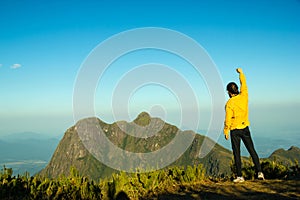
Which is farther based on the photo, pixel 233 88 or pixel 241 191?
pixel 233 88

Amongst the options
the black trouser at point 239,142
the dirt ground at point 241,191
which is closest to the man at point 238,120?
the black trouser at point 239,142

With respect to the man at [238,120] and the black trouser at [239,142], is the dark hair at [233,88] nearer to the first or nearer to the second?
the man at [238,120]

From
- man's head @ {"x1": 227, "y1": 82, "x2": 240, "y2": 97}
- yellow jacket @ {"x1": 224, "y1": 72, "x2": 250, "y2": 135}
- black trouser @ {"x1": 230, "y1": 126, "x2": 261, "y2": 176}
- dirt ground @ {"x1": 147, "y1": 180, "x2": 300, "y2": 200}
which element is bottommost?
dirt ground @ {"x1": 147, "y1": 180, "x2": 300, "y2": 200}

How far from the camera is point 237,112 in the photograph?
7.20 metres

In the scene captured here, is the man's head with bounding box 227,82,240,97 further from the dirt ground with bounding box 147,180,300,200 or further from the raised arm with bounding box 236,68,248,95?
the dirt ground with bounding box 147,180,300,200

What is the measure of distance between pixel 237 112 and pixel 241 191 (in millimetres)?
1893

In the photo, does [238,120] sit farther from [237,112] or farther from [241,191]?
[241,191]

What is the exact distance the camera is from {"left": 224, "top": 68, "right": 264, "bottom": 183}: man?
23.7 feet

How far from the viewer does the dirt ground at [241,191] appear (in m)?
5.63

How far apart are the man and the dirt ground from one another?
0.67m

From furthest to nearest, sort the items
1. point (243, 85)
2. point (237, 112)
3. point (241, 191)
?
point (243, 85) → point (237, 112) → point (241, 191)

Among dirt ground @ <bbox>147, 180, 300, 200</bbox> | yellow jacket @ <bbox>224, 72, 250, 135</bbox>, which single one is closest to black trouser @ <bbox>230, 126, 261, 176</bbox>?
yellow jacket @ <bbox>224, 72, 250, 135</bbox>

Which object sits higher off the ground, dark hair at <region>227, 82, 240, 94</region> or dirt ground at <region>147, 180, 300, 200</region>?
dark hair at <region>227, 82, 240, 94</region>

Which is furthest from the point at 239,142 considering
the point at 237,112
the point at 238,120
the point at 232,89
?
the point at 232,89
